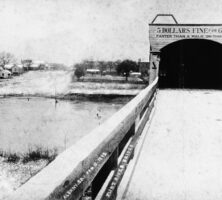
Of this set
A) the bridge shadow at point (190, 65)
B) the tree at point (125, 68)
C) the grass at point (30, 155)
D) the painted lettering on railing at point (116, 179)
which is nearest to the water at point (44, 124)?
the grass at point (30, 155)

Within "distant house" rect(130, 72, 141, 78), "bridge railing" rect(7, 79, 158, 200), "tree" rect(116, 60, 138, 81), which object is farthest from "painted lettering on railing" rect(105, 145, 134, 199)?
"distant house" rect(130, 72, 141, 78)

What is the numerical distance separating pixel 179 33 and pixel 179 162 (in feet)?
42.0

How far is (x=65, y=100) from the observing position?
6069cm

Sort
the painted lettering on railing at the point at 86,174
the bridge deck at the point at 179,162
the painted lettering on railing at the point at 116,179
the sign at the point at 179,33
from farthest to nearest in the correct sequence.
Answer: the sign at the point at 179,33
the bridge deck at the point at 179,162
the painted lettering on railing at the point at 116,179
the painted lettering on railing at the point at 86,174

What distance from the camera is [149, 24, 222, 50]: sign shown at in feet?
54.0

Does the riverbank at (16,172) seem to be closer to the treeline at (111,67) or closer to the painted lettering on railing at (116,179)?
the painted lettering on railing at (116,179)

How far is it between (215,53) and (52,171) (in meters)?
20.8

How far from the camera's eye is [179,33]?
16.7 metres

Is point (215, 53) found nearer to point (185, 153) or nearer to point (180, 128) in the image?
point (180, 128)

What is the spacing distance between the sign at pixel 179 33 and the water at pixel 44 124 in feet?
41.1

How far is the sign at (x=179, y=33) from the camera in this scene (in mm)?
16469

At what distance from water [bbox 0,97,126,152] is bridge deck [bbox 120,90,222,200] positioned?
63.9ft

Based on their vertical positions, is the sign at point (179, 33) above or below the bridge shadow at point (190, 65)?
above

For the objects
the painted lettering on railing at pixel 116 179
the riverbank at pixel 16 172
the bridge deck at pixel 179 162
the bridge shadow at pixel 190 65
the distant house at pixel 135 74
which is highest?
the bridge shadow at pixel 190 65
